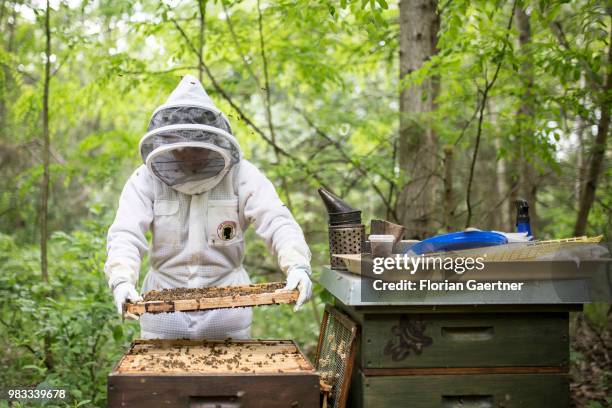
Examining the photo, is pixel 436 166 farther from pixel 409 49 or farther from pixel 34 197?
pixel 34 197

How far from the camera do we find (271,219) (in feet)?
8.87

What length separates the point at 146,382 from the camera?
6.05ft

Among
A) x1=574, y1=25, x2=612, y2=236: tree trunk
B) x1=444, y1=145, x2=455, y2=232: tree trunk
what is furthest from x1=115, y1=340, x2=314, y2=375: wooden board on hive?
x1=574, y1=25, x2=612, y2=236: tree trunk

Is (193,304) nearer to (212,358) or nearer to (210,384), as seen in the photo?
(212,358)

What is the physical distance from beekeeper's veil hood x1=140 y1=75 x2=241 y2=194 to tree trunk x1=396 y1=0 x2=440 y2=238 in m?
2.21

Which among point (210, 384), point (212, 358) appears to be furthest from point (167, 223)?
point (210, 384)

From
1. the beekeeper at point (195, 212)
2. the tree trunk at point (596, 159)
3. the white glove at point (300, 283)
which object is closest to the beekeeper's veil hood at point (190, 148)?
the beekeeper at point (195, 212)

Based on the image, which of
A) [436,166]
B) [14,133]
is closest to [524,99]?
[436,166]

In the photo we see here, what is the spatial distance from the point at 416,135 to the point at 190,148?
2.45m

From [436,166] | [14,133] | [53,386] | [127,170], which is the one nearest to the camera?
[53,386]

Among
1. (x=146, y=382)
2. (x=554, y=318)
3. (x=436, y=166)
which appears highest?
(x=436, y=166)

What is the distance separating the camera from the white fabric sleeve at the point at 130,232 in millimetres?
2369

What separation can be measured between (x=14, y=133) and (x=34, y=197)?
219 centimetres

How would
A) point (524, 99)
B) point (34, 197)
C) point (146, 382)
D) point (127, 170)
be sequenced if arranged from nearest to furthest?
point (146, 382), point (524, 99), point (34, 197), point (127, 170)
